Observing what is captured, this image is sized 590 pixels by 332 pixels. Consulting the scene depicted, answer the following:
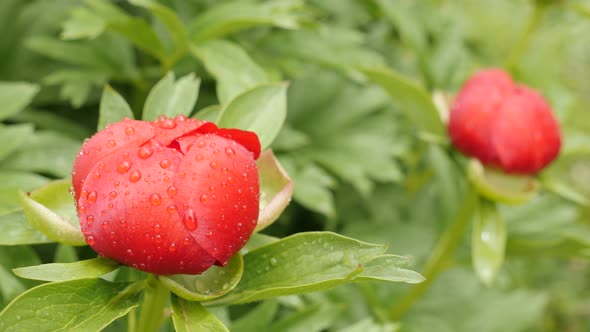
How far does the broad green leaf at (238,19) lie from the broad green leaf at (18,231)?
596mm

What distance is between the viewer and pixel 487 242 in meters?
1.25

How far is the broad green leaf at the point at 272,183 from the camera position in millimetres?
832

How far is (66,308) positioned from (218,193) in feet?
0.61

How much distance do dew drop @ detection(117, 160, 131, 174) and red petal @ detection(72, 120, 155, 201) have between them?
17mm

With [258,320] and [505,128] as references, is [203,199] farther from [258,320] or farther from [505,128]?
[505,128]

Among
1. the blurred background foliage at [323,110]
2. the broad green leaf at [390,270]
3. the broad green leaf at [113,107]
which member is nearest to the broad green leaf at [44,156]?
the blurred background foliage at [323,110]

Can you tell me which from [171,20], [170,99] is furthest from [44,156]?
[170,99]

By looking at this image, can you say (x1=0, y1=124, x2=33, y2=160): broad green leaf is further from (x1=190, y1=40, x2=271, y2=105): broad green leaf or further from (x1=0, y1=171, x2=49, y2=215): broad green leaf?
(x1=190, y1=40, x2=271, y2=105): broad green leaf

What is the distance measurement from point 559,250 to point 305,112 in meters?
0.64

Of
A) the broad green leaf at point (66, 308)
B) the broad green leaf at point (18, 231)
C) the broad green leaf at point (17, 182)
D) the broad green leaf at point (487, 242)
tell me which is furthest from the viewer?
the broad green leaf at point (487, 242)

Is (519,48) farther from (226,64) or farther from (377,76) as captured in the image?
(226,64)

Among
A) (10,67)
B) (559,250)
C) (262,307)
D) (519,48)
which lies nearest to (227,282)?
(262,307)

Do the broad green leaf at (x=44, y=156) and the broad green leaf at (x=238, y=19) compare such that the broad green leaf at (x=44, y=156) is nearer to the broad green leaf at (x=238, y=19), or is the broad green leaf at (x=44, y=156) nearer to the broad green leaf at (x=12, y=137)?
the broad green leaf at (x=12, y=137)

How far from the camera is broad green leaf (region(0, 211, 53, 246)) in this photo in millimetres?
809
